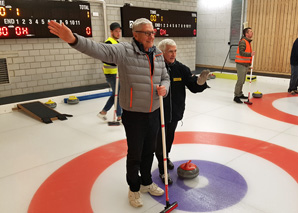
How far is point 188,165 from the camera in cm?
326

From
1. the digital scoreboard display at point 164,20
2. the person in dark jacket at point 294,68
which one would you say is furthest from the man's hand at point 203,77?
the digital scoreboard display at point 164,20

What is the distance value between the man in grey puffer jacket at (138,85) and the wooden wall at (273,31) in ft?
31.2

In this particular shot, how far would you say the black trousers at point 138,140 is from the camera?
8.43 feet

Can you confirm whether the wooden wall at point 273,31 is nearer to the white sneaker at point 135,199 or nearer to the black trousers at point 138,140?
the black trousers at point 138,140

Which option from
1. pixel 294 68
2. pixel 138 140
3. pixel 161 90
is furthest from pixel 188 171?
pixel 294 68

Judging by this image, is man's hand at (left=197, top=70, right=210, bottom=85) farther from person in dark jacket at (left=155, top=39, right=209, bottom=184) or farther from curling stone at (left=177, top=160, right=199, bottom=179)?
curling stone at (left=177, top=160, right=199, bottom=179)

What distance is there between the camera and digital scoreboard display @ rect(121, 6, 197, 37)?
9.11m

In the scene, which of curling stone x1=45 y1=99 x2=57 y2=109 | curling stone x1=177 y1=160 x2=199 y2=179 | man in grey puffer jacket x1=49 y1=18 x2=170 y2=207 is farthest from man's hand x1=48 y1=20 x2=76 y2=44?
curling stone x1=45 y1=99 x2=57 y2=109

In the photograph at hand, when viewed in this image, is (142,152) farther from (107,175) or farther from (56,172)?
(56,172)

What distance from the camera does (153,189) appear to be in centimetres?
295

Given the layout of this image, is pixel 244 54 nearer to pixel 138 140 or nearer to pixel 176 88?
pixel 176 88

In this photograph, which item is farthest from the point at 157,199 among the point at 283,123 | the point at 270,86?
the point at 270,86

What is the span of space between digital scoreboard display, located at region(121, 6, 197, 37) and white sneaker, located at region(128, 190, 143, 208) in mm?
7210

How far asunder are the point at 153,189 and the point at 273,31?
9999 mm
